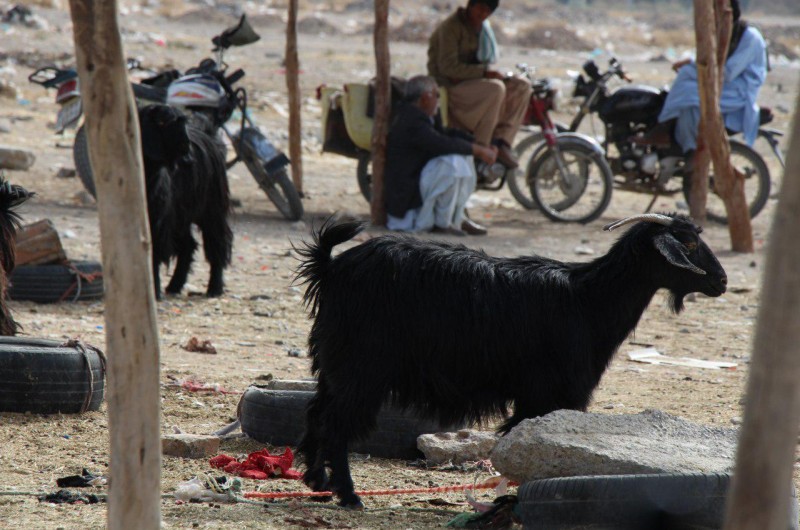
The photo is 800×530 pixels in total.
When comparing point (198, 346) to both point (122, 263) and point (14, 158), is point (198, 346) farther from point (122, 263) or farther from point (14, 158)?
point (14, 158)

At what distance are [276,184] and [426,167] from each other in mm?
1642

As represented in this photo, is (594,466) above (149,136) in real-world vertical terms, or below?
below

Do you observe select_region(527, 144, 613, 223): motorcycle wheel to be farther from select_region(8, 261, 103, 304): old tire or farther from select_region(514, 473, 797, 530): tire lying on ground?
select_region(514, 473, 797, 530): tire lying on ground

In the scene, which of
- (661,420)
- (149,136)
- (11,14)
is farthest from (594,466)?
(11,14)

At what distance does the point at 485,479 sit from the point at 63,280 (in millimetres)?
4063

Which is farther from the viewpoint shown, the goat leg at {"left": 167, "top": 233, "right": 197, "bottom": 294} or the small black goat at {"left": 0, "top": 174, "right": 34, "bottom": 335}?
the goat leg at {"left": 167, "top": 233, "right": 197, "bottom": 294}

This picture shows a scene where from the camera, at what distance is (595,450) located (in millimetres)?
4043

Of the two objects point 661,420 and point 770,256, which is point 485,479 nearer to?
point 661,420

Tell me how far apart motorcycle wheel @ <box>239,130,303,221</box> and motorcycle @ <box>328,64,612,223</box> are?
0.94 m

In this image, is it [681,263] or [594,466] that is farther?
[681,263]

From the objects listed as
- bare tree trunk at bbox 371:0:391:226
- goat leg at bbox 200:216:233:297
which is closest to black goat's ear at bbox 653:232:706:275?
goat leg at bbox 200:216:233:297

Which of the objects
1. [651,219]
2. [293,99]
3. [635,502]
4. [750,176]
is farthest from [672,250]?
[293,99]

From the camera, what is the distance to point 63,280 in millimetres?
7832

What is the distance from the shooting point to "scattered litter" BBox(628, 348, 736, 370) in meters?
7.31
